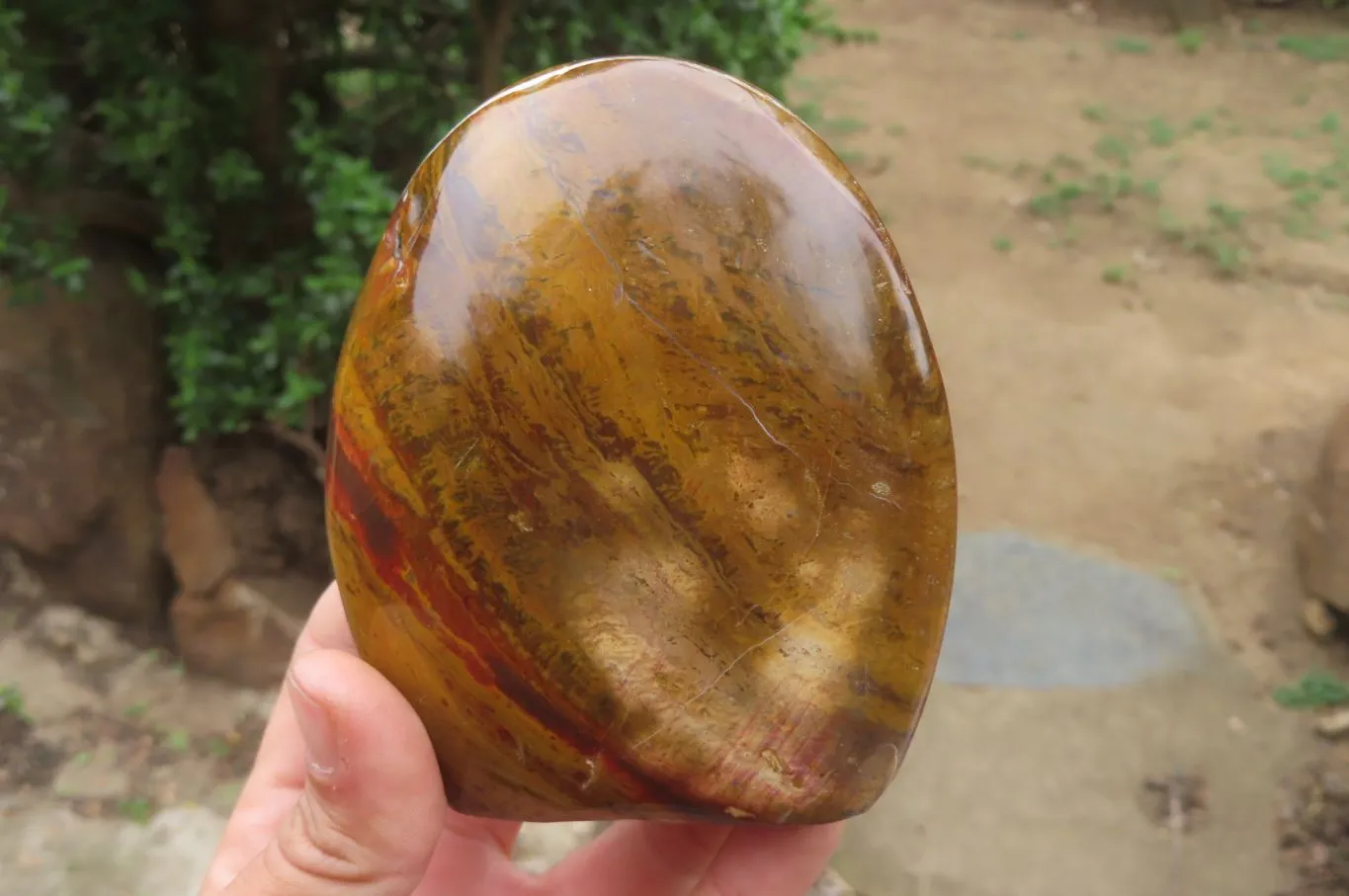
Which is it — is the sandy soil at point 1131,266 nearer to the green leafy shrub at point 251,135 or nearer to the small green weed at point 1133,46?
the small green weed at point 1133,46

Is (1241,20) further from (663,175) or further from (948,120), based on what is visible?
(663,175)

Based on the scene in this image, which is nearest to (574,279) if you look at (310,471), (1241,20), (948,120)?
(310,471)

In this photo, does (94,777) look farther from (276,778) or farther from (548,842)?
(276,778)

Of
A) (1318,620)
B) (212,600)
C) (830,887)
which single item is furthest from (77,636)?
(1318,620)

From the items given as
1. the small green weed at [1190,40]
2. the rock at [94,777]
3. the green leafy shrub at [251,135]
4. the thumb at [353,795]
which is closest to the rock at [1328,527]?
the green leafy shrub at [251,135]

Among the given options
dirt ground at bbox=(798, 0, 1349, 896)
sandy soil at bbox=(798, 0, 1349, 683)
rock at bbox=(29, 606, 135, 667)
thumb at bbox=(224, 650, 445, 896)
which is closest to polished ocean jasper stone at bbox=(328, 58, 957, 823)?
thumb at bbox=(224, 650, 445, 896)
